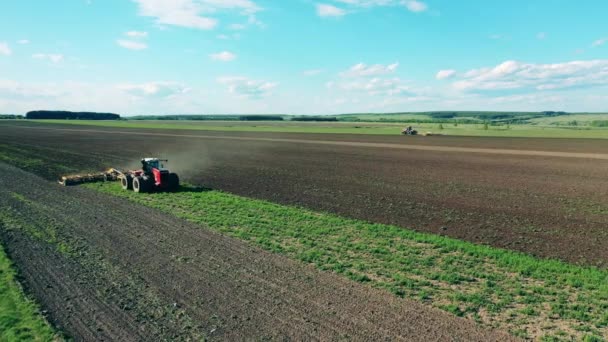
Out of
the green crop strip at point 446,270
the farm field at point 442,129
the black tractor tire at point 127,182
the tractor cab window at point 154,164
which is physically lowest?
the green crop strip at point 446,270

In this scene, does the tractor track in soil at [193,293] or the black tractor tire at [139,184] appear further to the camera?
the black tractor tire at [139,184]

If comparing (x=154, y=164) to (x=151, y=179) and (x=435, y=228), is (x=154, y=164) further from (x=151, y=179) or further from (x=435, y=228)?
(x=435, y=228)

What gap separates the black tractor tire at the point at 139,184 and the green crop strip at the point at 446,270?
5449 millimetres

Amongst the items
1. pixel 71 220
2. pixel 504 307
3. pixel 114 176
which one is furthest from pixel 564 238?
pixel 114 176

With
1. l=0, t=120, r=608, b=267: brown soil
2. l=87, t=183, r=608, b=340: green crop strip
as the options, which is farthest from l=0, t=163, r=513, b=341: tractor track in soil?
l=0, t=120, r=608, b=267: brown soil

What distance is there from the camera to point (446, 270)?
38.8 feet

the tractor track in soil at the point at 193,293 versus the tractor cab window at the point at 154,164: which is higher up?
the tractor cab window at the point at 154,164

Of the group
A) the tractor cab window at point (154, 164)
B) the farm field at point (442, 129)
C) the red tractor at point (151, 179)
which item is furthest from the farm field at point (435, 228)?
the farm field at point (442, 129)

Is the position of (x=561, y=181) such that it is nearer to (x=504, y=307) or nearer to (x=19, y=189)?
(x=504, y=307)

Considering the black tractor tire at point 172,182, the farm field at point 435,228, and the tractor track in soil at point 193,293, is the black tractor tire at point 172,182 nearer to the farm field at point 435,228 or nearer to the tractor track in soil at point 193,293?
the farm field at point 435,228

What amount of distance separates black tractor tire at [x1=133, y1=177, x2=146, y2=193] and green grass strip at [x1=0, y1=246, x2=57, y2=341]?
12.0 meters

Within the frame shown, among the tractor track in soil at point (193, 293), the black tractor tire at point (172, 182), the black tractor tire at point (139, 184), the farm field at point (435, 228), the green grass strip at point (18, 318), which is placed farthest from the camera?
the black tractor tire at point (172, 182)

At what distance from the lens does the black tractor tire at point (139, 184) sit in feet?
73.2

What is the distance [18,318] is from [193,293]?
3.71 metres
